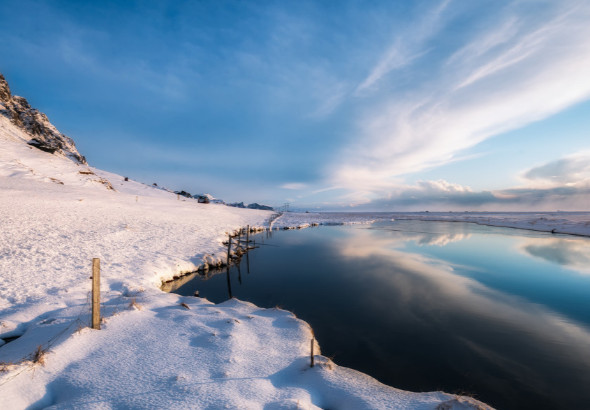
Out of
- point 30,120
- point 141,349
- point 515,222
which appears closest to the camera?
point 141,349

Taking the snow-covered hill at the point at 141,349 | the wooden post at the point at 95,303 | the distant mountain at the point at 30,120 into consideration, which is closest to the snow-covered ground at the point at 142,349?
the snow-covered hill at the point at 141,349

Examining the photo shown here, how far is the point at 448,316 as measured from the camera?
12.1 metres

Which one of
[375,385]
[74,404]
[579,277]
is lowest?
[579,277]

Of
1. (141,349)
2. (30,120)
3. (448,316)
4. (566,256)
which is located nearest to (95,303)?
(141,349)

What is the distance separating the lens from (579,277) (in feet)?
62.0

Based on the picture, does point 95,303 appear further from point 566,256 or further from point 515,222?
point 515,222

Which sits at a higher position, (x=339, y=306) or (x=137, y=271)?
(x=137, y=271)

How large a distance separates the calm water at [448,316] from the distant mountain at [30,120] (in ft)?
247

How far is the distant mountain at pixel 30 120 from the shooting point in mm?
64000

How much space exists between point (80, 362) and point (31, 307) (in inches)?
240

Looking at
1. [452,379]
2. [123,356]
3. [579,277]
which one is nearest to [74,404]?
[123,356]

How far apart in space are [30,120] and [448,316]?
109m

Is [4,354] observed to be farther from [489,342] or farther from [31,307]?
[489,342]

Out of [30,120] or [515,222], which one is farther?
[515,222]
